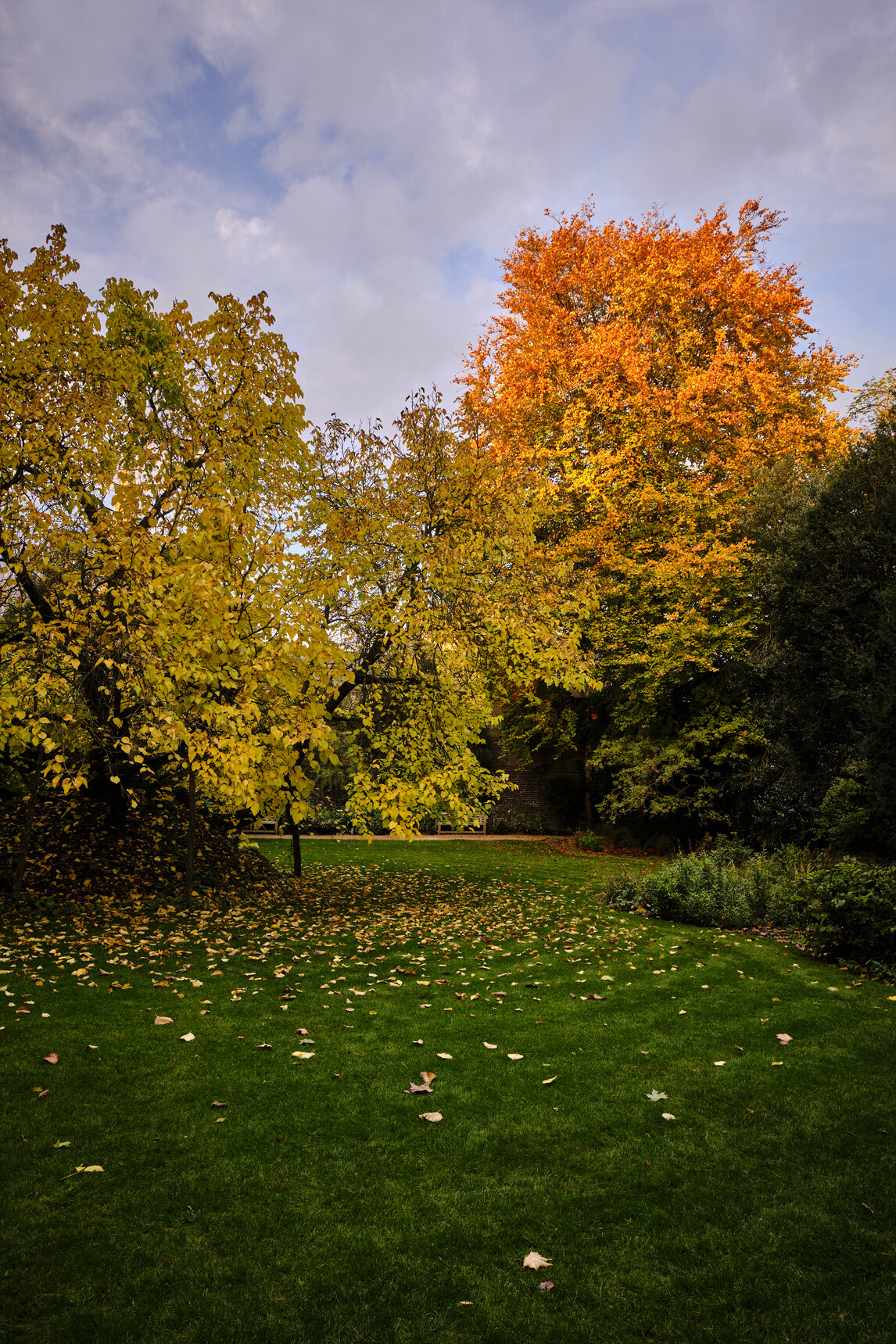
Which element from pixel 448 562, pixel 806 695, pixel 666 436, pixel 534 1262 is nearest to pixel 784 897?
pixel 806 695

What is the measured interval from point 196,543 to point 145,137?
8.93 metres

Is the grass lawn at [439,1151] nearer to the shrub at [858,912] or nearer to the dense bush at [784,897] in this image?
the shrub at [858,912]

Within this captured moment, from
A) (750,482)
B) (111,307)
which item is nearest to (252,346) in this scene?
(111,307)

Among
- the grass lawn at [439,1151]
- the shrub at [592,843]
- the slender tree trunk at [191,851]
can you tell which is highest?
the slender tree trunk at [191,851]

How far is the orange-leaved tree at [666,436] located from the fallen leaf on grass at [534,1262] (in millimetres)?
13379

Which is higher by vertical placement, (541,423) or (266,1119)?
(541,423)

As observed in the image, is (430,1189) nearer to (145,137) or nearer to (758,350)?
(145,137)

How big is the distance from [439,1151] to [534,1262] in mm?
985

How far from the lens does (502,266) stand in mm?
21312

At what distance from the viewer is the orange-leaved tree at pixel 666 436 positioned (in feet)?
50.8

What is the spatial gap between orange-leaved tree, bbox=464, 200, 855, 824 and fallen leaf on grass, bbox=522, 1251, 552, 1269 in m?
13.4

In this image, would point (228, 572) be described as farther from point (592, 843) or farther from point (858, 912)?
point (592, 843)

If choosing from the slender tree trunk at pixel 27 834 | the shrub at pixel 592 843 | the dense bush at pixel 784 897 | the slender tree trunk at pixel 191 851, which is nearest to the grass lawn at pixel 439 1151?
the dense bush at pixel 784 897

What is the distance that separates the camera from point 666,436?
16422 mm
